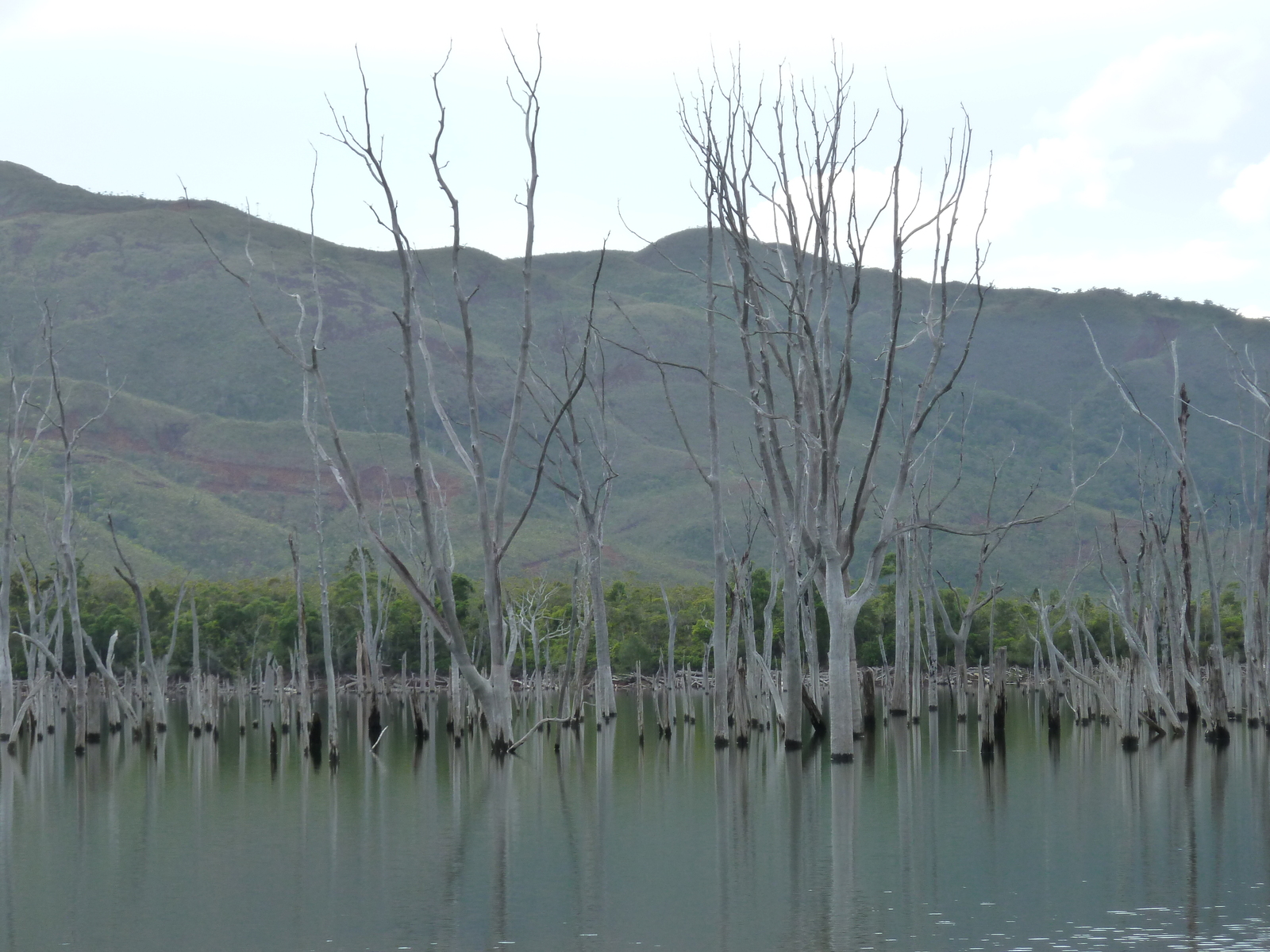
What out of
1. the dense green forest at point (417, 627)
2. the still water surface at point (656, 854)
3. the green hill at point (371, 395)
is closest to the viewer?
the still water surface at point (656, 854)

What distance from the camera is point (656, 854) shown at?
41.1ft

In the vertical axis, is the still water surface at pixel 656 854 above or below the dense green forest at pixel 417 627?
below

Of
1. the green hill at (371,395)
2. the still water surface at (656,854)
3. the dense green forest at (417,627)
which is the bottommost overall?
the still water surface at (656,854)

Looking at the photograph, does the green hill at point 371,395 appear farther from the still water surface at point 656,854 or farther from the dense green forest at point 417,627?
the still water surface at point 656,854

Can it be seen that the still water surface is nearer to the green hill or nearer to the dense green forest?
the dense green forest

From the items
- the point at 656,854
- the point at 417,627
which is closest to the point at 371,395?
the point at 417,627

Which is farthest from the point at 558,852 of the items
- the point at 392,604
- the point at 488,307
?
the point at 488,307

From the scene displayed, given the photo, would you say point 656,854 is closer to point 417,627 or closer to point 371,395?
point 417,627

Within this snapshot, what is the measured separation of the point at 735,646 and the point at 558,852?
11.1 meters

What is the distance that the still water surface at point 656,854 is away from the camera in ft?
30.2

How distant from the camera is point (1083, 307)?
200m

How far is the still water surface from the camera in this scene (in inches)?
362

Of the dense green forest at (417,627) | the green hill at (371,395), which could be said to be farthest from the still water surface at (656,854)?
the green hill at (371,395)

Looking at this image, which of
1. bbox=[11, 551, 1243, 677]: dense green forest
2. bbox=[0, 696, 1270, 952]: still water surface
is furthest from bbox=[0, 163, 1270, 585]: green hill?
bbox=[0, 696, 1270, 952]: still water surface
